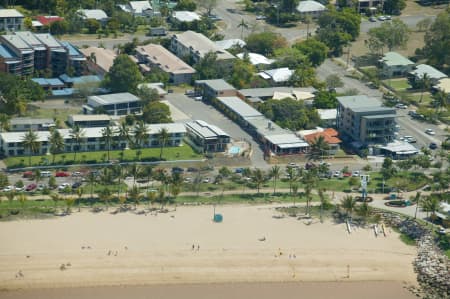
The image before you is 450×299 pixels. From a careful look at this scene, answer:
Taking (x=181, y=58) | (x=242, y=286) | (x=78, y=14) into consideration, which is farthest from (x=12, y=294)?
(x=78, y=14)

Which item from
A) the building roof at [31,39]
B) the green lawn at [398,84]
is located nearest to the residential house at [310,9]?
the green lawn at [398,84]

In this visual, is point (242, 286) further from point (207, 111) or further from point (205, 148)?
point (207, 111)

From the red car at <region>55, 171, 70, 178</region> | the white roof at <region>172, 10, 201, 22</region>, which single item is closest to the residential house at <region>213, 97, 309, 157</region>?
the red car at <region>55, 171, 70, 178</region>

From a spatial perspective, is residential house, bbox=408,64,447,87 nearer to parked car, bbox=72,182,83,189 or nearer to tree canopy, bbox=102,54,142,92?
tree canopy, bbox=102,54,142,92

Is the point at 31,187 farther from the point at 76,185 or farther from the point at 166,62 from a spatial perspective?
the point at 166,62

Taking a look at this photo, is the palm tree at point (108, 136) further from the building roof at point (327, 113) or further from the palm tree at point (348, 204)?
the palm tree at point (348, 204)
